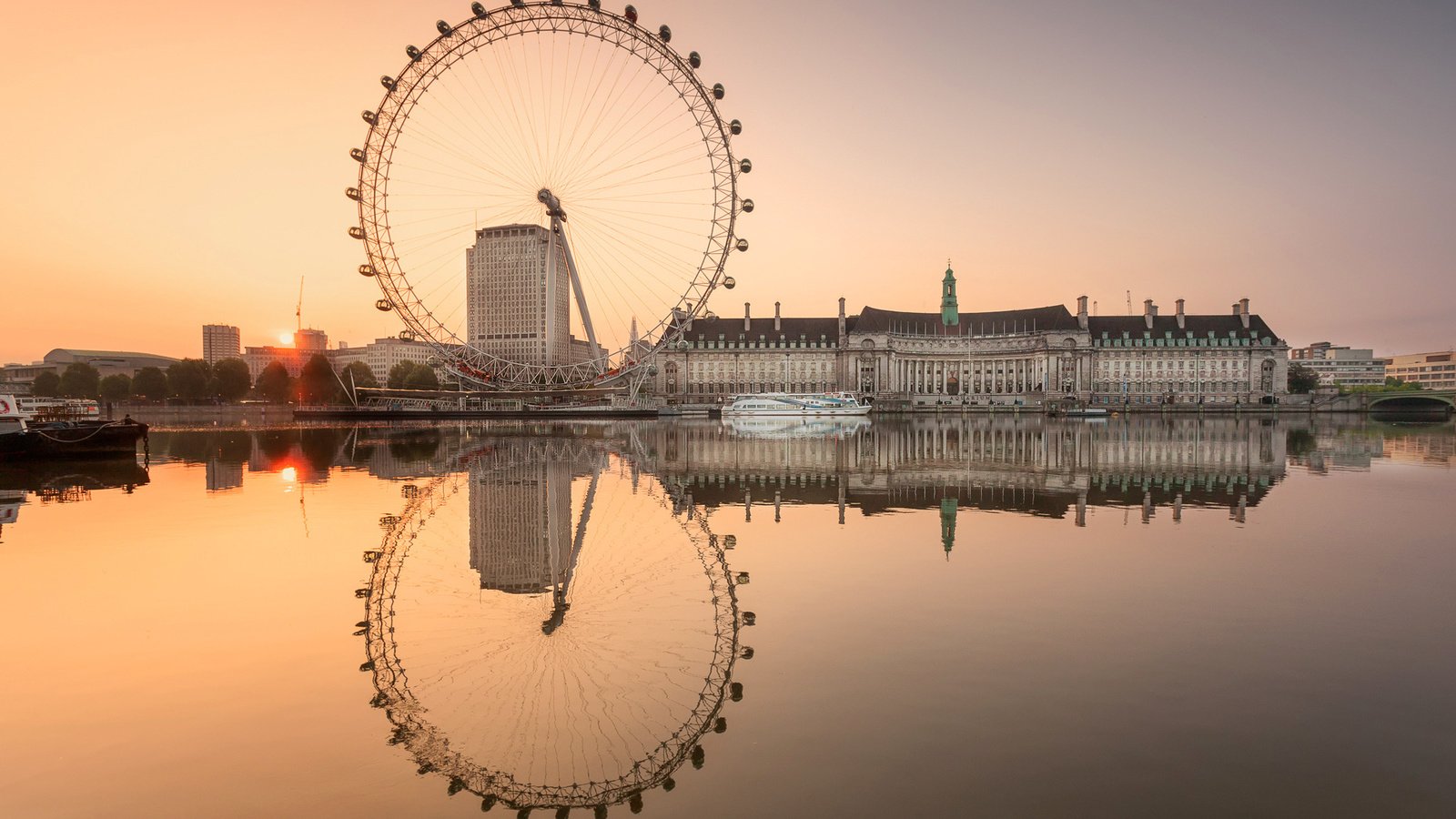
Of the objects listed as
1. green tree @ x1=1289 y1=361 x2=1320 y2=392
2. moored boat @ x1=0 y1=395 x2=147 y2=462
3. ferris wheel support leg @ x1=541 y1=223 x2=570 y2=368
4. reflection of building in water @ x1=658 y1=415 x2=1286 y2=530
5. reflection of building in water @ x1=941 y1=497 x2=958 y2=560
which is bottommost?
reflection of building in water @ x1=658 y1=415 x2=1286 y2=530

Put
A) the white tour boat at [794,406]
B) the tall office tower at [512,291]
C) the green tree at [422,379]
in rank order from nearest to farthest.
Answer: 1. the tall office tower at [512,291]
2. the white tour boat at [794,406]
3. the green tree at [422,379]

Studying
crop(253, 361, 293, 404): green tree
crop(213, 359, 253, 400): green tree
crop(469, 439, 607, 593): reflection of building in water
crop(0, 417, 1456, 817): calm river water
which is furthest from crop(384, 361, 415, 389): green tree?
crop(0, 417, 1456, 817): calm river water

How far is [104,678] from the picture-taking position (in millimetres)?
7949

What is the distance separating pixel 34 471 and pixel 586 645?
32611mm

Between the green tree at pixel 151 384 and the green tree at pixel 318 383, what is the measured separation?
133ft

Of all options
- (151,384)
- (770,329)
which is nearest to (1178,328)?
(770,329)

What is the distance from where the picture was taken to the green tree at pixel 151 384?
137125 millimetres

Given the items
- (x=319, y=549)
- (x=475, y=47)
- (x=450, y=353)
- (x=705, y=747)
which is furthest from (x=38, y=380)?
(x=705, y=747)

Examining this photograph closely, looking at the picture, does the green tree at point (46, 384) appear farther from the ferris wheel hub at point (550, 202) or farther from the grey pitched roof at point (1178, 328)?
the grey pitched roof at point (1178, 328)

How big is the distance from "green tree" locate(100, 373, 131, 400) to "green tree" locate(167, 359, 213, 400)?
51.7 ft

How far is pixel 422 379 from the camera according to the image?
464ft

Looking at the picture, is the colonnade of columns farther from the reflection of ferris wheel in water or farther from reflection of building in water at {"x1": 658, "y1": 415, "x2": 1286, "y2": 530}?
the reflection of ferris wheel in water

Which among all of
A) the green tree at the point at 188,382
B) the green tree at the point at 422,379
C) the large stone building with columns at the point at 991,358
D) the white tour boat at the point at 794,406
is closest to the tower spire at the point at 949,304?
the large stone building with columns at the point at 991,358

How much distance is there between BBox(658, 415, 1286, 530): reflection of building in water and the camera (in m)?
20.1
